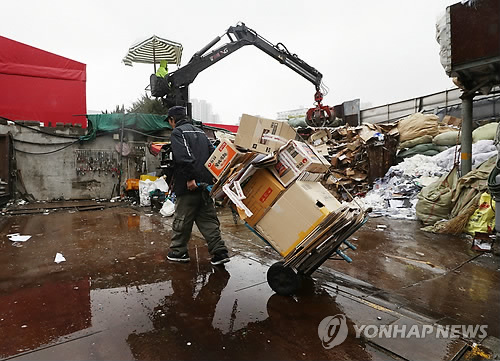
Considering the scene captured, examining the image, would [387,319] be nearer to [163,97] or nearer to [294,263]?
[294,263]

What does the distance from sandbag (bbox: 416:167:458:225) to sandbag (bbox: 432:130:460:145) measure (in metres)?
3.01

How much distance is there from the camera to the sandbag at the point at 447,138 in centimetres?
802

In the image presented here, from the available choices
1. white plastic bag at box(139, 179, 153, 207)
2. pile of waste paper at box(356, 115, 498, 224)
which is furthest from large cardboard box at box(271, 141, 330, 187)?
white plastic bag at box(139, 179, 153, 207)

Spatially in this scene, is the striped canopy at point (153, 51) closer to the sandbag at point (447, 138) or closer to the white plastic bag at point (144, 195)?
the white plastic bag at point (144, 195)

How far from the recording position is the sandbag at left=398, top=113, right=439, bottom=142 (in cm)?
874

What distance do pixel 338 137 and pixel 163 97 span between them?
557 cm

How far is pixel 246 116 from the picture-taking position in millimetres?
2627

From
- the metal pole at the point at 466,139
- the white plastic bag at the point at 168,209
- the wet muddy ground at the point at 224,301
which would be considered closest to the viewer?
the wet muddy ground at the point at 224,301

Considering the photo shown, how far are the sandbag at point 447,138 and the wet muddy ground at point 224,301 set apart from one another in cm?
447

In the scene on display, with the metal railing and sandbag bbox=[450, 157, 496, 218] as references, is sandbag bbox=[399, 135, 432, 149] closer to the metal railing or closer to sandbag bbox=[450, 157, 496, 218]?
the metal railing

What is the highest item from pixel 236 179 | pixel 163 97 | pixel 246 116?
pixel 163 97

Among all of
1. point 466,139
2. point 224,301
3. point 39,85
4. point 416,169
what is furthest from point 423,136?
point 39,85

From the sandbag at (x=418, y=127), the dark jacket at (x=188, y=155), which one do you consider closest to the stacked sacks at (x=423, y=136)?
the sandbag at (x=418, y=127)

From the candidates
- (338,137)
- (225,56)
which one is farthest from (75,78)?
(338,137)
